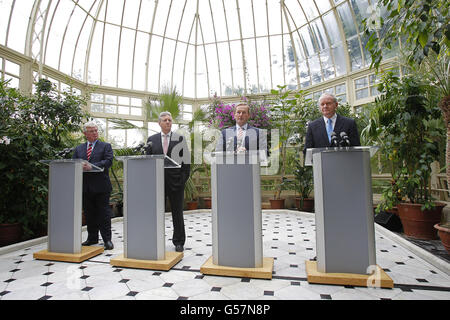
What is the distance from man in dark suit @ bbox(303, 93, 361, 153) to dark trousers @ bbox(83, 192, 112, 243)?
2.50 meters

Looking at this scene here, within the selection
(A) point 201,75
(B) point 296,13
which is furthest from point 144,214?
(B) point 296,13

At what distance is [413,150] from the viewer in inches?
147

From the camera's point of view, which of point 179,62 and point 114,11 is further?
point 179,62

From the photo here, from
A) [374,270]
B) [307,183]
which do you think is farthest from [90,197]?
[307,183]

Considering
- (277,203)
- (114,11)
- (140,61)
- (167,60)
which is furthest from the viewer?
(167,60)

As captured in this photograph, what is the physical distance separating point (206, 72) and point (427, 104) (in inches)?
390

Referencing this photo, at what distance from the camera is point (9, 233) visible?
143 inches

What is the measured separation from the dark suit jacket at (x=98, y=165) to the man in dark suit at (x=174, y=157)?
2.09ft

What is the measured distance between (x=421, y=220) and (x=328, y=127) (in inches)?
94.8

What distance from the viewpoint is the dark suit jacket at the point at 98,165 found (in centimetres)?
317

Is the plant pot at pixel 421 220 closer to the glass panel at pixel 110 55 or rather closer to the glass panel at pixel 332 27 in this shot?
the glass panel at pixel 332 27

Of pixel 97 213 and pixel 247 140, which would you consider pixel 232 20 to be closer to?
pixel 247 140

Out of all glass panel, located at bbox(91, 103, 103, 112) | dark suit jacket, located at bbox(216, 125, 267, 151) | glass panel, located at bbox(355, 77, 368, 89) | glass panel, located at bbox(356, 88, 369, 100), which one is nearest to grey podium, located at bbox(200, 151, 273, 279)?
dark suit jacket, located at bbox(216, 125, 267, 151)

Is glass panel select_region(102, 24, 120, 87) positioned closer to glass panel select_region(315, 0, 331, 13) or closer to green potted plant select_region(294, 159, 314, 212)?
glass panel select_region(315, 0, 331, 13)
